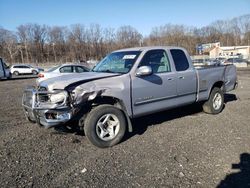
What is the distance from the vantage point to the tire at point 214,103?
7668 mm

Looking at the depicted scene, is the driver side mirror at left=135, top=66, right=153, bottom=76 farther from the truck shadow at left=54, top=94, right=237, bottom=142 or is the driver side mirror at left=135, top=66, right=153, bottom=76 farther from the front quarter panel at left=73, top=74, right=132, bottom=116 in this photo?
the truck shadow at left=54, top=94, right=237, bottom=142

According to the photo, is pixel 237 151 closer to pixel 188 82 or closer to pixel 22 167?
pixel 188 82

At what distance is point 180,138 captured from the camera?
5.68 metres

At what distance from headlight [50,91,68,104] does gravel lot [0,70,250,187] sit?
95 cm

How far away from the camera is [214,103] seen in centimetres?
779

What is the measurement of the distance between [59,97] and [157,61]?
2.54 m

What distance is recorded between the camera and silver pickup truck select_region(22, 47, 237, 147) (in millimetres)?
5027

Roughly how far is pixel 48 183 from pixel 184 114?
16.3 feet

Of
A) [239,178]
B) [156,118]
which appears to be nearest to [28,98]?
[156,118]

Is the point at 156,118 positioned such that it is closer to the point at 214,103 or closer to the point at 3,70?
the point at 214,103

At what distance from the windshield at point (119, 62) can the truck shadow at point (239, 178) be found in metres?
2.82

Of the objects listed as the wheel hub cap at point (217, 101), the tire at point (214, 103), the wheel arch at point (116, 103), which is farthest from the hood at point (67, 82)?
the wheel hub cap at point (217, 101)

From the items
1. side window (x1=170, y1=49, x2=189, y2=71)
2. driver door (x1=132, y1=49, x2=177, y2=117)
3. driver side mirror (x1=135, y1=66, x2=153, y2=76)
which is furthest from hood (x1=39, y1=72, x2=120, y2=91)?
side window (x1=170, y1=49, x2=189, y2=71)

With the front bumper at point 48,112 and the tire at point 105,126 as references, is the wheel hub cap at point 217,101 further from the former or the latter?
the front bumper at point 48,112
